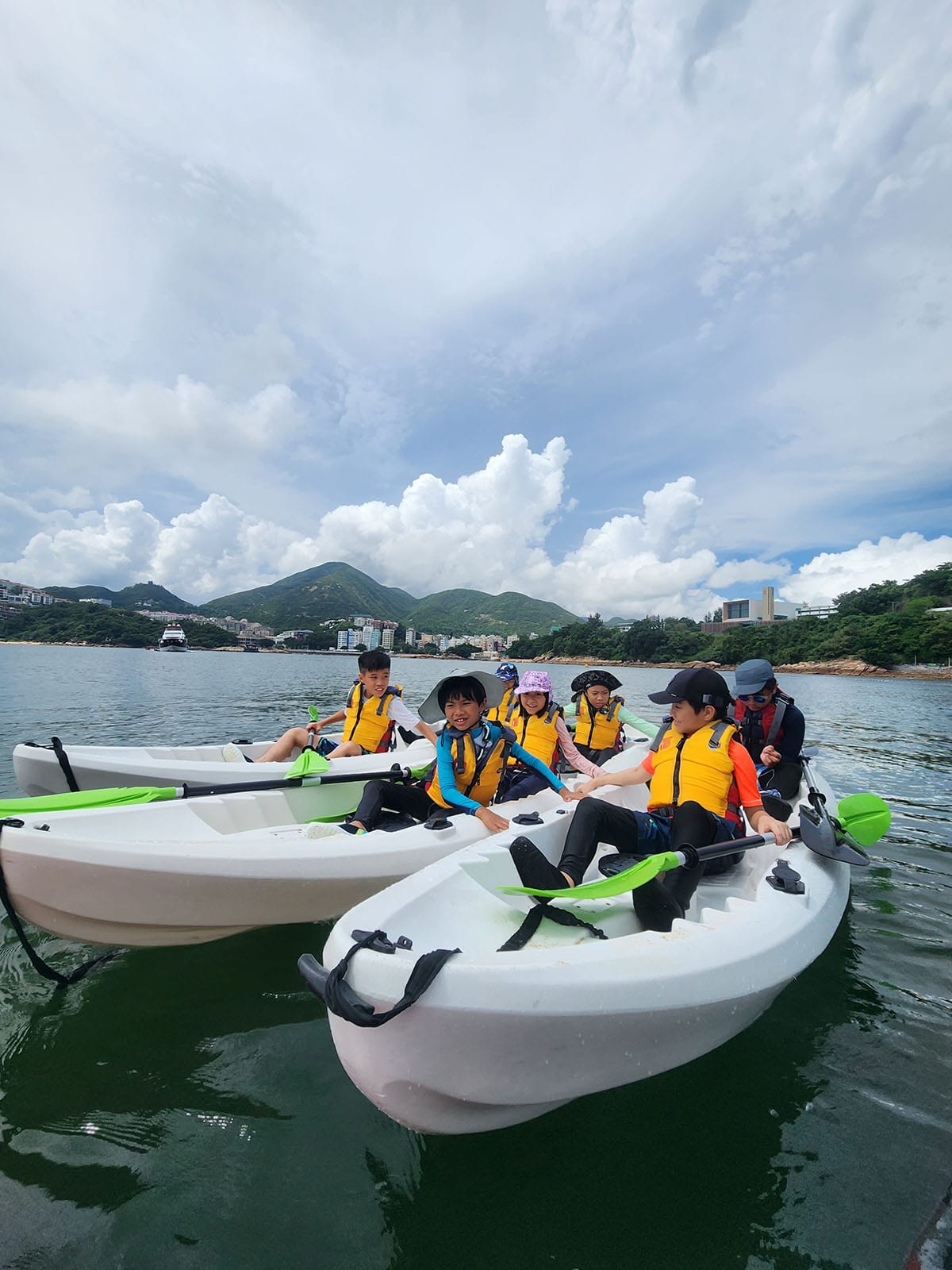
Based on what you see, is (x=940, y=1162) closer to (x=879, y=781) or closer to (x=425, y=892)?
(x=425, y=892)

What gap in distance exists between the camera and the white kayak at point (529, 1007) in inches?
67.4

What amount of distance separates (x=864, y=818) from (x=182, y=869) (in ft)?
14.6

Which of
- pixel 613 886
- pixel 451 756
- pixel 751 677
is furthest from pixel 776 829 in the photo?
pixel 751 677


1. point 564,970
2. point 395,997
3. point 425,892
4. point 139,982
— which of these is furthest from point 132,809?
point 564,970

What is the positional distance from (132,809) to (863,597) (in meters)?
85.4

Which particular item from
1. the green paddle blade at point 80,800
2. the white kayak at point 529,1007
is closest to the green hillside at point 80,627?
the green paddle blade at point 80,800

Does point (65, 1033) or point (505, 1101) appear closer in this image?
point (505, 1101)

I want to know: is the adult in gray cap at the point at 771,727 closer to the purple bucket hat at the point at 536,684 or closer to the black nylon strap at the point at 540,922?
the purple bucket hat at the point at 536,684

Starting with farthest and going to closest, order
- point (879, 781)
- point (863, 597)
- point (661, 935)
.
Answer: point (863, 597)
point (879, 781)
point (661, 935)

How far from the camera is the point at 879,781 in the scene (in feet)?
32.1

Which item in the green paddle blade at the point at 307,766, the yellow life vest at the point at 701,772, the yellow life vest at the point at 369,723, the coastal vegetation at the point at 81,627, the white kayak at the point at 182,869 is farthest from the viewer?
the coastal vegetation at the point at 81,627

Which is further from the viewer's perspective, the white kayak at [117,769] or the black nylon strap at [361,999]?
the white kayak at [117,769]

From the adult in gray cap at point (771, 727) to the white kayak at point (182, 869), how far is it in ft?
7.99

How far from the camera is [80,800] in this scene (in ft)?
12.3
